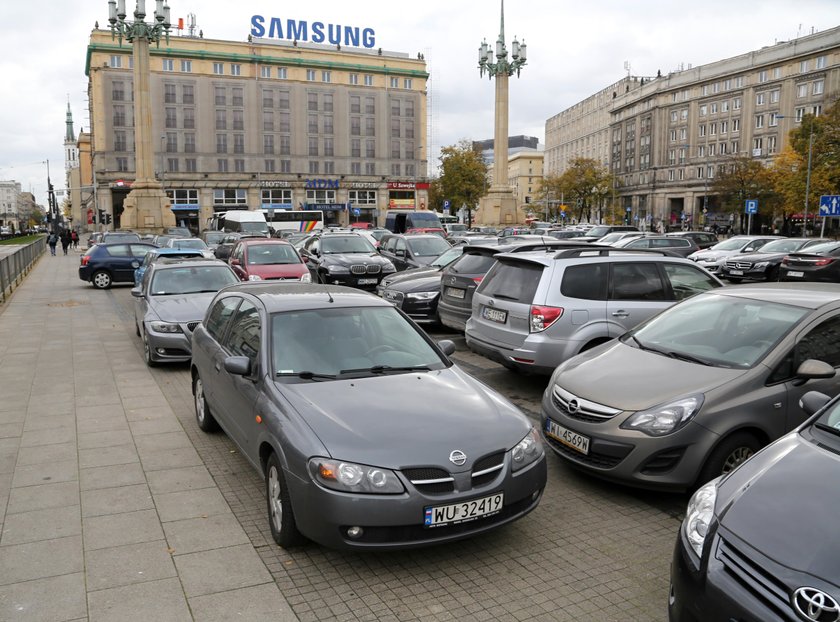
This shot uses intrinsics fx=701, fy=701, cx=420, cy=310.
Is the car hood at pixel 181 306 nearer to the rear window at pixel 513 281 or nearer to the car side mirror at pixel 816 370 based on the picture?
the rear window at pixel 513 281

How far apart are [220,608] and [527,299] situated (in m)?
5.30

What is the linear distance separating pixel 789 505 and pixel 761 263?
21938 mm

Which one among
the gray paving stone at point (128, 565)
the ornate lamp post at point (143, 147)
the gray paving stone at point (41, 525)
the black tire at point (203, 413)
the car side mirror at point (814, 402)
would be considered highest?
the ornate lamp post at point (143, 147)

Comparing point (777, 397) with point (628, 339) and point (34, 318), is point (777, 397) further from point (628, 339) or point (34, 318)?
point (34, 318)

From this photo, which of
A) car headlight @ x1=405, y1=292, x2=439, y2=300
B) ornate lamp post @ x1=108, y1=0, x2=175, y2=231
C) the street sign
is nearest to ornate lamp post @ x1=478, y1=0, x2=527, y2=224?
ornate lamp post @ x1=108, y1=0, x2=175, y2=231

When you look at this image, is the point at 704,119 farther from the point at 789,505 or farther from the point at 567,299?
the point at 789,505

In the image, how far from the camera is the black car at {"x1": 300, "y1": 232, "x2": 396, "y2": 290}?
59.6 feet

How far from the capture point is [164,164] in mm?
86188

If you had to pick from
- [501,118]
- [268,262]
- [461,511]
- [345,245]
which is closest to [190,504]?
[461,511]

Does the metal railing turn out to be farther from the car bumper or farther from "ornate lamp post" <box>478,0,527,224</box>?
"ornate lamp post" <box>478,0,527,224</box>

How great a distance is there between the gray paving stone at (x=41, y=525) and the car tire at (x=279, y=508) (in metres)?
1.36

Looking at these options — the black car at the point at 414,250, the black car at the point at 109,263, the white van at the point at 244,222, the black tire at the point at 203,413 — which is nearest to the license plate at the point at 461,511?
the black tire at the point at 203,413

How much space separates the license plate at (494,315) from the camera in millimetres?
8508

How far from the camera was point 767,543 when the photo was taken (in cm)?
284
